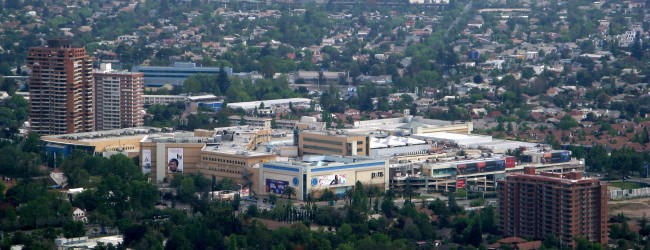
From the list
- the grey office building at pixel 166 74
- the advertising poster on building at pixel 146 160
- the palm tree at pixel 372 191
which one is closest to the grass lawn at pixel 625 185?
the palm tree at pixel 372 191

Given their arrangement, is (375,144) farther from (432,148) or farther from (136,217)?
(136,217)

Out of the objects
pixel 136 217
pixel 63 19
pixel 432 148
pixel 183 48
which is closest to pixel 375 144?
pixel 432 148

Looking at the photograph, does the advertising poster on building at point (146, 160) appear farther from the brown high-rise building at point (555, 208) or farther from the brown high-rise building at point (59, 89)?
the brown high-rise building at point (555, 208)

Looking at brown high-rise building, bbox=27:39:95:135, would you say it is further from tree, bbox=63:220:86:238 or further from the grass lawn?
the grass lawn

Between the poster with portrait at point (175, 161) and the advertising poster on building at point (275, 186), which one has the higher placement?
the poster with portrait at point (175, 161)

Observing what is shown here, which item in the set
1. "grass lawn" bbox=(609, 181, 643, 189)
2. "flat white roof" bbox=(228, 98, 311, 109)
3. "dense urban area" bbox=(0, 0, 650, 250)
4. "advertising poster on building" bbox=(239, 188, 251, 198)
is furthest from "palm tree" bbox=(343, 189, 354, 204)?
"flat white roof" bbox=(228, 98, 311, 109)

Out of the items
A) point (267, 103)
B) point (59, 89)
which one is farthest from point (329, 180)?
point (267, 103)
